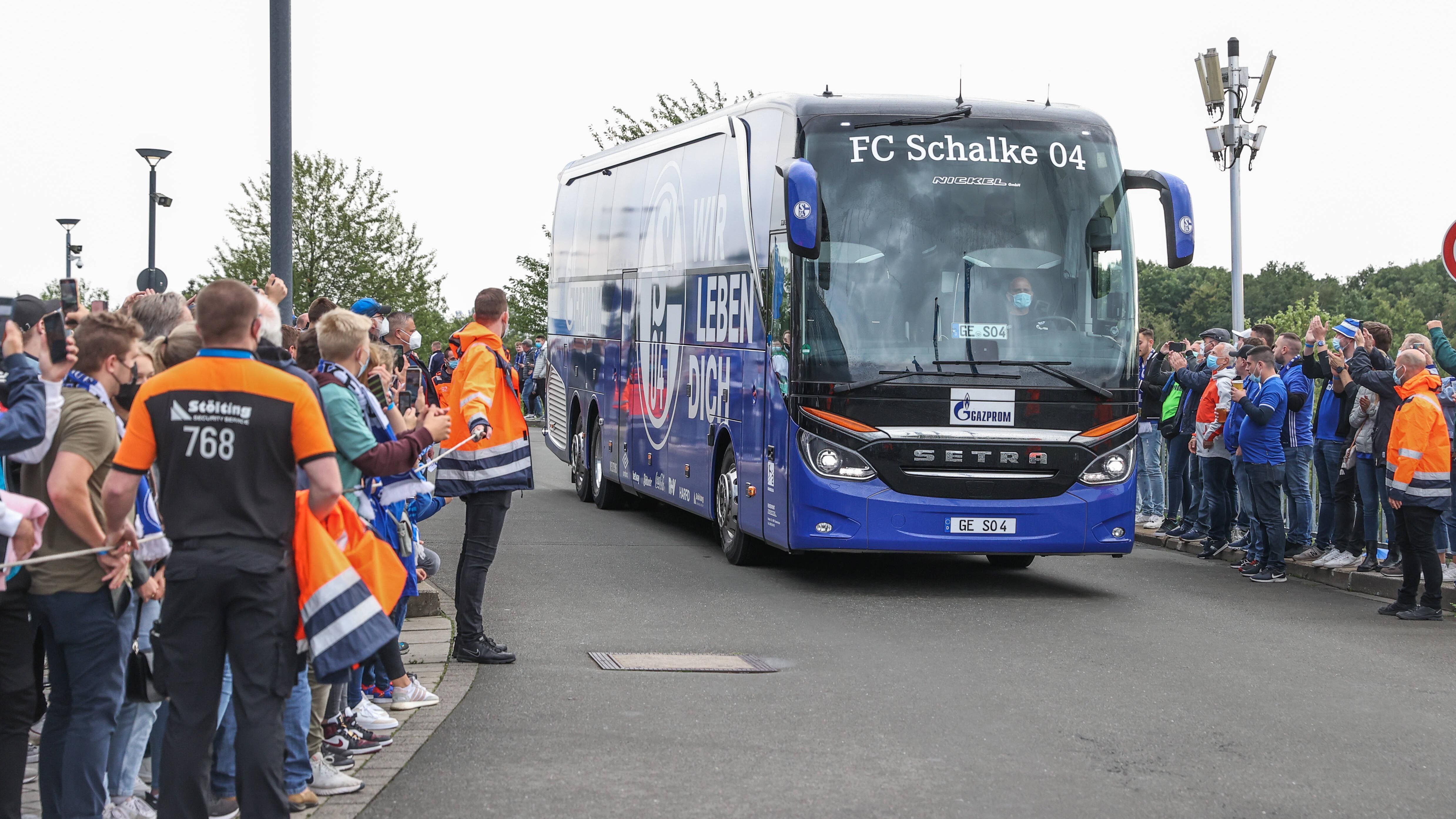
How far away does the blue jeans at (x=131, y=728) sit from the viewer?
5.18 metres

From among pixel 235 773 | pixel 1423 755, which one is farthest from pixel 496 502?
pixel 1423 755

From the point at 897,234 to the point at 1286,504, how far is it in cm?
674

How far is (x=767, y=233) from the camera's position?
1218cm

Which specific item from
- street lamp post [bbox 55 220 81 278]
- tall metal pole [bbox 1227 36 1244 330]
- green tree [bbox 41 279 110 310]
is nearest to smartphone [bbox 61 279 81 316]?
green tree [bbox 41 279 110 310]

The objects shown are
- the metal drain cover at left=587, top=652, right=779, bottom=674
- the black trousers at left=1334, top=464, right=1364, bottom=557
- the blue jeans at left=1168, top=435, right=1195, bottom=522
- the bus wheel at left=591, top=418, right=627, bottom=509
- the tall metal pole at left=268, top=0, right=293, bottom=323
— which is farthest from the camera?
the bus wheel at left=591, top=418, right=627, bottom=509

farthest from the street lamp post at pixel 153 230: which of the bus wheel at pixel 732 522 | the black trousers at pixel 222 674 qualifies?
the black trousers at pixel 222 674

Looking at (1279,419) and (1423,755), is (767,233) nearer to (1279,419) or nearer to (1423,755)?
(1279,419)

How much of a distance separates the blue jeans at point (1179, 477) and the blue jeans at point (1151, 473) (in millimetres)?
600

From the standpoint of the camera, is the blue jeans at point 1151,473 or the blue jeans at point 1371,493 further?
the blue jeans at point 1151,473

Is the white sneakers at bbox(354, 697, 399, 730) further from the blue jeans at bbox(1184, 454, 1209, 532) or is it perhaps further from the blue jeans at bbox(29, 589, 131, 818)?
the blue jeans at bbox(1184, 454, 1209, 532)


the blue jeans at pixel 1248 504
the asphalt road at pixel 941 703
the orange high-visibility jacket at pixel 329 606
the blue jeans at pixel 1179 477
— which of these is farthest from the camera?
the blue jeans at pixel 1179 477

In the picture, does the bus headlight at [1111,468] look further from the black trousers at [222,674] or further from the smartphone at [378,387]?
the black trousers at [222,674]

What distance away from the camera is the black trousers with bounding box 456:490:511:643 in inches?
337

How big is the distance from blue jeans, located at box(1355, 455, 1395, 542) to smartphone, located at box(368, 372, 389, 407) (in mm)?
8430
